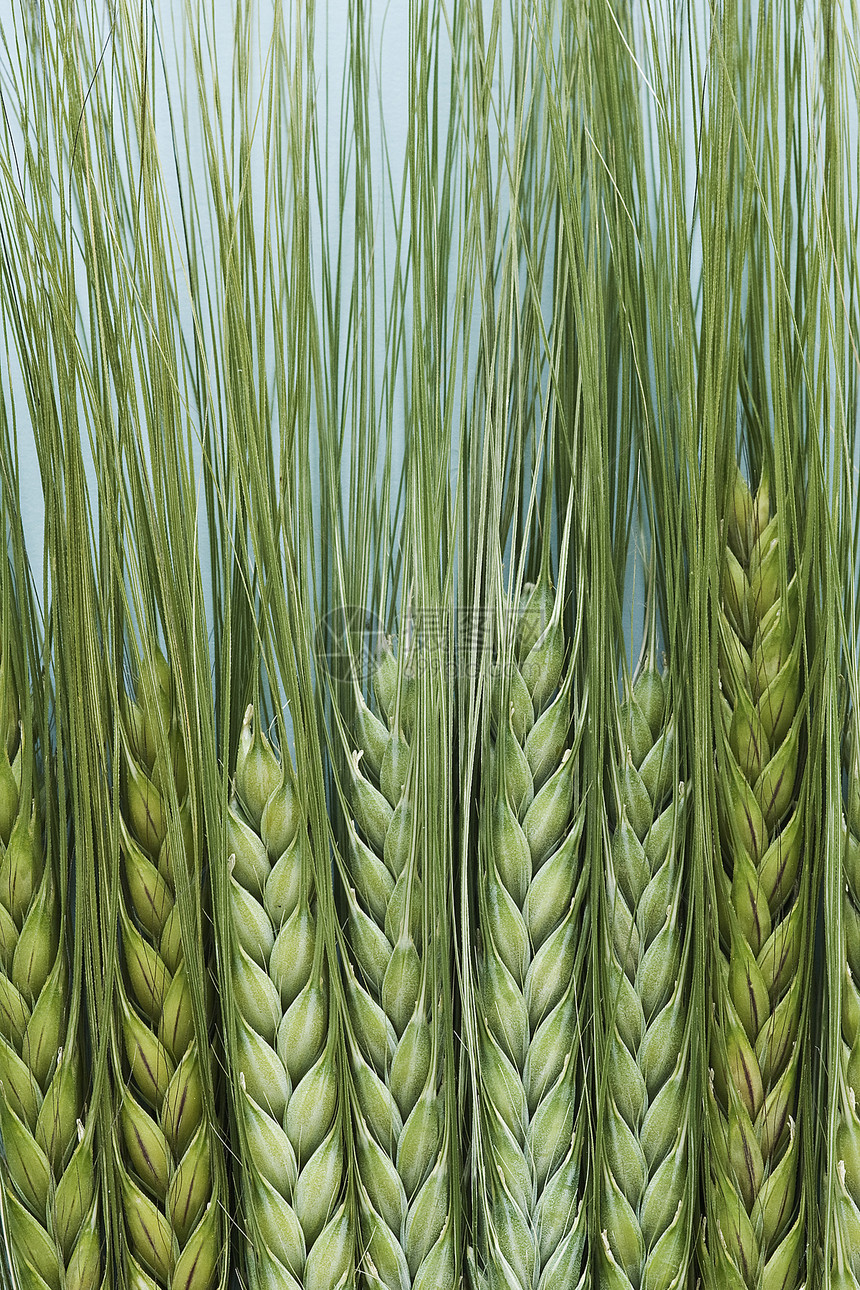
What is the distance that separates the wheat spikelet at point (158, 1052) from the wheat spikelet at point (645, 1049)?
16.1 inches

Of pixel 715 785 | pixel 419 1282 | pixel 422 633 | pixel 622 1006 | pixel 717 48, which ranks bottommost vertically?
pixel 419 1282

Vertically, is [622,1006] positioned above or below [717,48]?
below

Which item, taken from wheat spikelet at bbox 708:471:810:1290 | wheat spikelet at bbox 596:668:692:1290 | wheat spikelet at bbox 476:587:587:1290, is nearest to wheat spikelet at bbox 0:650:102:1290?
wheat spikelet at bbox 476:587:587:1290

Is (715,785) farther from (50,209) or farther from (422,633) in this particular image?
(50,209)

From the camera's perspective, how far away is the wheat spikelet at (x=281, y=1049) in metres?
0.90

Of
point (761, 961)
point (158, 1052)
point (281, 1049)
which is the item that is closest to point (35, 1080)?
point (158, 1052)

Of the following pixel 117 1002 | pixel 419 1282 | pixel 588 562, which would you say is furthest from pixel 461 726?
pixel 419 1282

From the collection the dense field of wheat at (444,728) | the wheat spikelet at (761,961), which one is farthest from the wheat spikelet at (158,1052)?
the wheat spikelet at (761,961)

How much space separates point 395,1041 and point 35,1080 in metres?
0.36

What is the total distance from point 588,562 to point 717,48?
510 millimetres

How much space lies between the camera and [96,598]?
0.94 meters

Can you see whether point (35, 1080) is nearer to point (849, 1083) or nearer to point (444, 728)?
point (444, 728)

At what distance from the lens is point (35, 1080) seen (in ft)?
2.97

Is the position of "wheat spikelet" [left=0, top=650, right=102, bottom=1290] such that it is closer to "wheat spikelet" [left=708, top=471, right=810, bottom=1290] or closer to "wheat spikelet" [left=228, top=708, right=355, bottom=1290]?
"wheat spikelet" [left=228, top=708, right=355, bottom=1290]
